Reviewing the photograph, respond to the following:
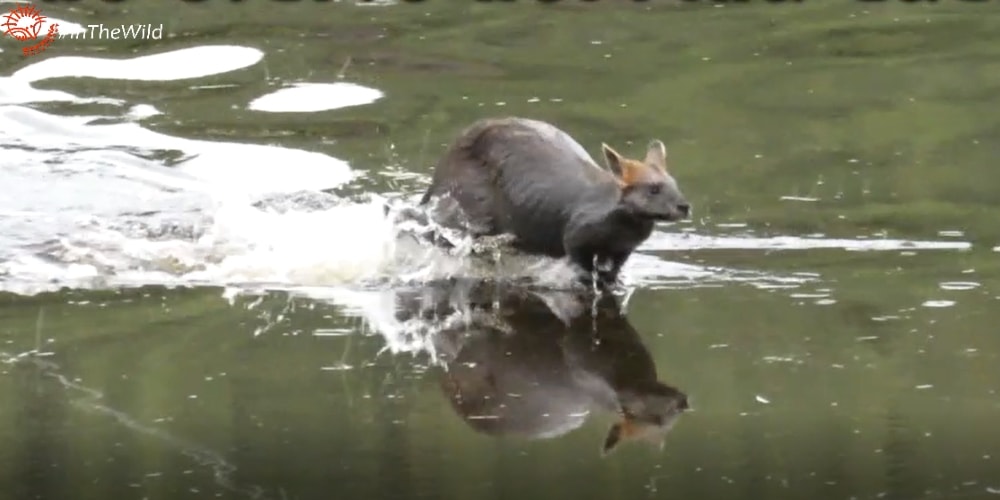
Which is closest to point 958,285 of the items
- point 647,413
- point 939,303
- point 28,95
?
point 939,303

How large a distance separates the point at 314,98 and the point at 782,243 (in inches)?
221

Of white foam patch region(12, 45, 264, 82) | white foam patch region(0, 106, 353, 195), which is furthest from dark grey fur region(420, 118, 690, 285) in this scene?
white foam patch region(12, 45, 264, 82)

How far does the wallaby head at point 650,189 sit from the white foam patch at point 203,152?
340 centimetres

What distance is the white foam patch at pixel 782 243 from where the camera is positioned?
Result: 10461mm

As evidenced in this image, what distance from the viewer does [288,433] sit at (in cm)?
708

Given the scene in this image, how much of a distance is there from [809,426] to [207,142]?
761 centimetres

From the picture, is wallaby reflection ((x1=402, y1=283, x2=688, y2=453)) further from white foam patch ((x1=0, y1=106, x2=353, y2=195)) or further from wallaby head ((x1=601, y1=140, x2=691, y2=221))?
white foam patch ((x1=0, y1=106, x2=353, y2=195))

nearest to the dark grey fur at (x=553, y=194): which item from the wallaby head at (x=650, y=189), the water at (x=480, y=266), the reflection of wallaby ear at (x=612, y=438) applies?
the wallaby head at (x=650, y=189)

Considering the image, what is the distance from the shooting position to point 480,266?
10.4m

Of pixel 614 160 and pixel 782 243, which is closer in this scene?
pixel 614 160

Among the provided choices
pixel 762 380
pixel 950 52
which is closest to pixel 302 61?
pixel 950 52

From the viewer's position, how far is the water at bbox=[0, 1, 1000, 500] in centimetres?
680

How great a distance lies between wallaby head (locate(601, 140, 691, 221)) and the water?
0.44m

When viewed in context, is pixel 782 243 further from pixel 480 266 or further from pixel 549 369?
pixel 549 369
